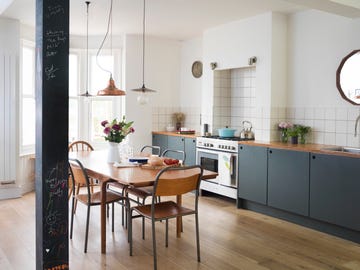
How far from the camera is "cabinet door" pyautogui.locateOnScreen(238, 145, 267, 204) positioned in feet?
15.0

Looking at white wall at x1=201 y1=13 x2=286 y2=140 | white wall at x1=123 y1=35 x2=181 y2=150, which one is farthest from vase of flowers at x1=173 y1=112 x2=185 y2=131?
white wall at x1=201 y1=13 x2=286 y2=140

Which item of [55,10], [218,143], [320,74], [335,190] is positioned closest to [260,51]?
[320,74]

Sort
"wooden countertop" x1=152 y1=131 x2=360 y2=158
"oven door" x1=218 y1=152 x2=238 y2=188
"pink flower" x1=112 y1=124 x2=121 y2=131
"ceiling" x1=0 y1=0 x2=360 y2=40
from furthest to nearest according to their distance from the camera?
"oven door" x1=218 y1=152 x2=238 y2=188 → "ceiling" x1=0 y1=0 x2=360 y2=40 → "pink flower" x1=112 y1=124 x2=121 y2=131 → "wooden countertop" x1=152 y1=131 x2=360 y2=158

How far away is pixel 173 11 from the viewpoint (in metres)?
4.83

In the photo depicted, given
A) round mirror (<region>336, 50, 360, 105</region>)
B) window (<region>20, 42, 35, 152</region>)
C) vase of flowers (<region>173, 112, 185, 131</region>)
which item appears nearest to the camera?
round mirror (<region>336, 50, 360, 105</region>)

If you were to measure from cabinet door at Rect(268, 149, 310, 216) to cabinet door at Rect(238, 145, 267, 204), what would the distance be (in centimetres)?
9

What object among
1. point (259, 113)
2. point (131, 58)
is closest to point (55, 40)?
point (259, 113)

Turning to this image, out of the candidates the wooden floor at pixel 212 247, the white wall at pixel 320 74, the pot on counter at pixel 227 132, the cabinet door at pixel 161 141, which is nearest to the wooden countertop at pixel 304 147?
the white wall at pixel 320 74

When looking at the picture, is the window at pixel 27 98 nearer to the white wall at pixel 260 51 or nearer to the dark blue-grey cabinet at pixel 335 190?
the white wall at pixel 260 51

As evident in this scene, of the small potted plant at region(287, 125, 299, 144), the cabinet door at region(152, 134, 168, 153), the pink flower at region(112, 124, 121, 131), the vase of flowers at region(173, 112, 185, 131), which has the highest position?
the vase of flowers at region(173, 112, 185, 131)

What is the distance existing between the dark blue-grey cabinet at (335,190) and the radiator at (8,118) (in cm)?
397

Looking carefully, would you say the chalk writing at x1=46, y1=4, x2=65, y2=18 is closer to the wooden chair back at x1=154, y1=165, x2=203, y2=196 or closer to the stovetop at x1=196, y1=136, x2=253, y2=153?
the wooden chair back at x1=154, y1=165, x2=203, y2=196

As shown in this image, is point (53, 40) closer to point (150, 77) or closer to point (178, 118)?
point (150, 77)

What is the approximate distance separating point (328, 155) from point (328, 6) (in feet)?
4.78
